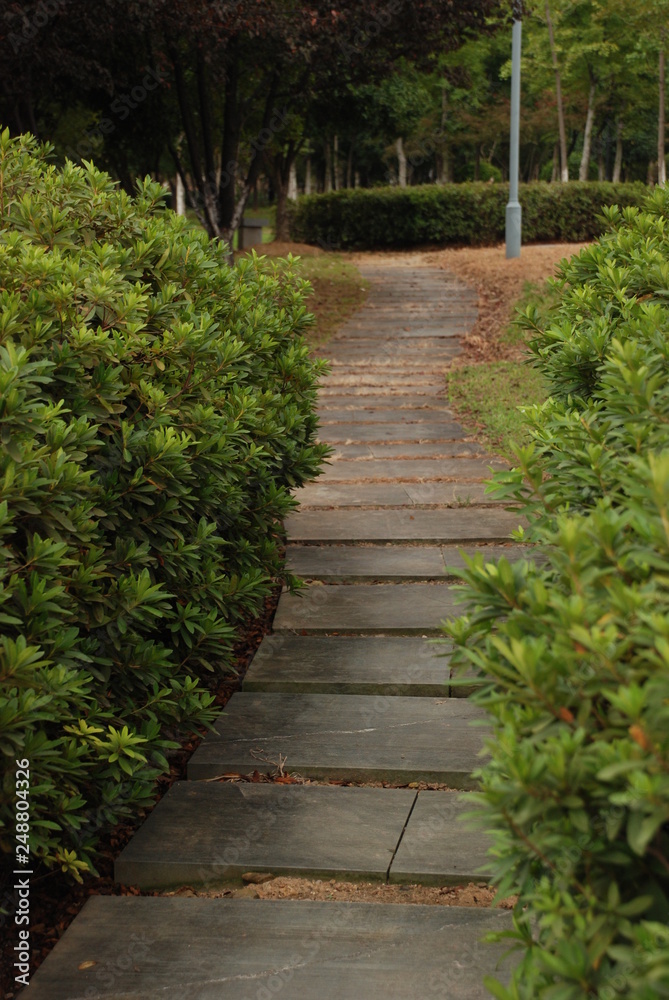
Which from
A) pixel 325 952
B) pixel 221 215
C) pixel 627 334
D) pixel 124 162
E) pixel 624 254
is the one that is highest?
pixel 124 162

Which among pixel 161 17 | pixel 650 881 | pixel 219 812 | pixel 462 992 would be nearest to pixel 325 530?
pixel 219 812

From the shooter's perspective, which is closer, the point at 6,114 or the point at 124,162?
the point at 6,114

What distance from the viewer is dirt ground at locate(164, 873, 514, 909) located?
128 inches

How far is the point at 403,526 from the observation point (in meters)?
6.81

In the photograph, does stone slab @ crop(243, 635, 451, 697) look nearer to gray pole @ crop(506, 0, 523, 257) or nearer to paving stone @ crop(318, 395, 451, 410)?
paving stone @ crop(318, 395, 451, 410)

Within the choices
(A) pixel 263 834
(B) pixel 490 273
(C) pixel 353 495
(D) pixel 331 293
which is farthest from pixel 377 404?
(B) pixel 490 273

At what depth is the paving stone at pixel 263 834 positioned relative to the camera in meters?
3.43

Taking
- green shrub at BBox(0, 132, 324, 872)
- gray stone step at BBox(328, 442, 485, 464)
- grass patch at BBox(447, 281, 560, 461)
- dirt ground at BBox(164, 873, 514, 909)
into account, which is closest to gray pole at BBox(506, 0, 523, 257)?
grass patch at BBox(447, 281, 560, 461)

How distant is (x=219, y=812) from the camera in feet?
12.3

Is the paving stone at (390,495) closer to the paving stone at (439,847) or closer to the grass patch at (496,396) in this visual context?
the grass patch at (496,396)

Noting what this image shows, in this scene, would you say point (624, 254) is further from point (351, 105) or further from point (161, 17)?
point (351, 105)

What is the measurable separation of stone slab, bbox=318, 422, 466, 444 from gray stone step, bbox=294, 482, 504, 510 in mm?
1496

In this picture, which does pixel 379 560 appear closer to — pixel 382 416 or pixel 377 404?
pixel 382 416

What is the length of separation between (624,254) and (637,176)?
63007mm
